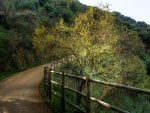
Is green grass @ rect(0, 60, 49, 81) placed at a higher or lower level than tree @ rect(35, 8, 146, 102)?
lower

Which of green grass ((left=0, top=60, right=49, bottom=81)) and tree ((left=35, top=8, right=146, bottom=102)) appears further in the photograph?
green grass ((left=0, top=60, right=49, bottom=81))

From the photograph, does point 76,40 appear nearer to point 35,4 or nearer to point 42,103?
point 42,103

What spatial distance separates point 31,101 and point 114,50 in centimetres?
1496

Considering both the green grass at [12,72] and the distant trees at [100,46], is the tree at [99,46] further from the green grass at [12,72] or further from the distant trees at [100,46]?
the green grass at [12,72]

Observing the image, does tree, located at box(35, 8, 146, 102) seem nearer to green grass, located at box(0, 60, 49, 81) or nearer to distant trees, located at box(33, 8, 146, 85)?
distant trees, located at box(33, 8, 146, 85)

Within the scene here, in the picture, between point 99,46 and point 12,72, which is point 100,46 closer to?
point 99,46

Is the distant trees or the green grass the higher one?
the distant trees

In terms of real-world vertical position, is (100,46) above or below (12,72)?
above

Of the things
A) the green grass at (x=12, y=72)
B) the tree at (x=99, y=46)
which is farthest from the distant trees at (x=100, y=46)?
the green grass at (x=12, y=72)

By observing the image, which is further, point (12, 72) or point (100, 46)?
point (12, 72)

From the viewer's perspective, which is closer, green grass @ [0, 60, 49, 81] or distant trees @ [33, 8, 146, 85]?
distant trees @ [33, 8, 146, 85]

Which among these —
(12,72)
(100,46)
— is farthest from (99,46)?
(12,72)

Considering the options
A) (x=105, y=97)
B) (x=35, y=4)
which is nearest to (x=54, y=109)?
(x=105, y=97)

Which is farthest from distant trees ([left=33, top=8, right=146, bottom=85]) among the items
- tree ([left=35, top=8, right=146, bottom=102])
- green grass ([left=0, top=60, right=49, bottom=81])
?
green grass ([left=0, top=60, right=49, bottom=81])
